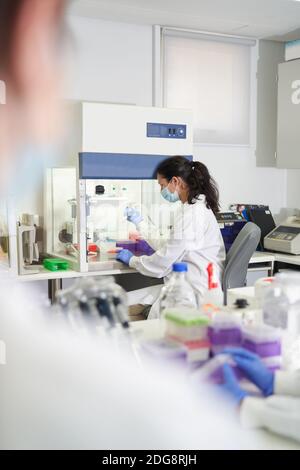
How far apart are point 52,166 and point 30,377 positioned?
2185 millimetres

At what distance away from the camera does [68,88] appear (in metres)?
3.28

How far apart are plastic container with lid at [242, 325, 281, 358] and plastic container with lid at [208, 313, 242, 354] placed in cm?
2

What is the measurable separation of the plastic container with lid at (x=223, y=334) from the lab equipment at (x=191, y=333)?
0.01 meters

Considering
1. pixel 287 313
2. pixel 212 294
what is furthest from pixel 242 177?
pixel 287 313

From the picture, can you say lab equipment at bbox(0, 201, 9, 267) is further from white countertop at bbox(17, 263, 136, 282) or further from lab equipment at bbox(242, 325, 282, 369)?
lab equipment at bbox(242, 325, 282, 369)

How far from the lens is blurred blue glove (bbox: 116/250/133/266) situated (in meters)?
2.92

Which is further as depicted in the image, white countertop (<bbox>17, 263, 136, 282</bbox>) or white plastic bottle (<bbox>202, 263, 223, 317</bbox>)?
white countertop (<bbox>17, 263, 136, 282</bbox>)

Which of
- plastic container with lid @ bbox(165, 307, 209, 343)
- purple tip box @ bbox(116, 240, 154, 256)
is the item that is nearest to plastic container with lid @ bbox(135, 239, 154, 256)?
purple tip box @ bbox(116, 240, 154, 256)

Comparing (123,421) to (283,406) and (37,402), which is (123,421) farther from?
(283,406)

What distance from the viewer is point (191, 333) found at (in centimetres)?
119

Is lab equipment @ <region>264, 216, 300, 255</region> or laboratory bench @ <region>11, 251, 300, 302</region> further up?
lab equipment @ <region>264, 216, 300, 255</region>

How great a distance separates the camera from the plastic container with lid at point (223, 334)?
1.18 metres

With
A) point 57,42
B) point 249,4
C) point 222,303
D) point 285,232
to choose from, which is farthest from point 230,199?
point 222,303

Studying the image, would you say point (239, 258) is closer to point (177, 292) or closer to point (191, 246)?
point (191, 246)
